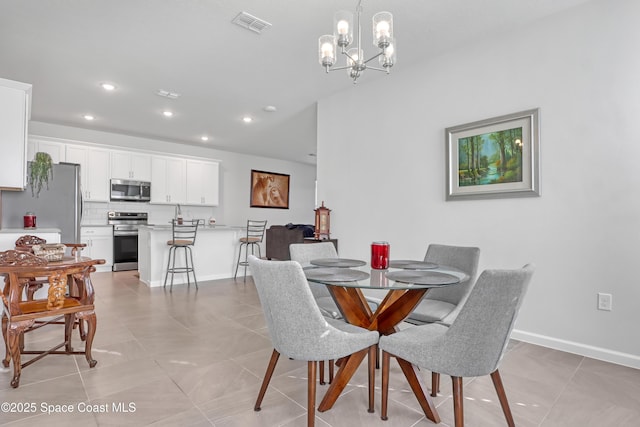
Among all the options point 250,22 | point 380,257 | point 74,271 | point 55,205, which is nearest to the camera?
point 380,257

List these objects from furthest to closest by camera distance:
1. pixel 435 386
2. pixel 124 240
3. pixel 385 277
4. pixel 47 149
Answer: pixel 124 240 < pixel 47 149 < pixel 435 386 < pixel 385 277

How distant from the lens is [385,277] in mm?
1792

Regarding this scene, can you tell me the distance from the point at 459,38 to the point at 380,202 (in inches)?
69.9

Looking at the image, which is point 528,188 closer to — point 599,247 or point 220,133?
point 599,247

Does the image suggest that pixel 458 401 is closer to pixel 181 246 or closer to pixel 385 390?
pixel 385 390

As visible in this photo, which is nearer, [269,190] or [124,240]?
[124,240]

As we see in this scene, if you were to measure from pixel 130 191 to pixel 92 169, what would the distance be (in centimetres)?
70

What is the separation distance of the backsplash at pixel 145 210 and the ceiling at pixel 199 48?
5.66ft

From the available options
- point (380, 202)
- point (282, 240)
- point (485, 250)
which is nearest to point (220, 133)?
point (282, 240)

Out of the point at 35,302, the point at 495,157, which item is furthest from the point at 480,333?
the point at 35,302

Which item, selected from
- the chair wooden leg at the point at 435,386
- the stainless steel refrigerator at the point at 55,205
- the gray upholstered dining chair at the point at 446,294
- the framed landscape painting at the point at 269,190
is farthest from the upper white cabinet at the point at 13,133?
the framed landscape painting at the point at 269,190

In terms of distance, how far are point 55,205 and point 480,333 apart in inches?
186

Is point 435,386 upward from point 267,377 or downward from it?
downward

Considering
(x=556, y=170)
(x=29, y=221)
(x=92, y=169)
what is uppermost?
(x=92, y=169)
